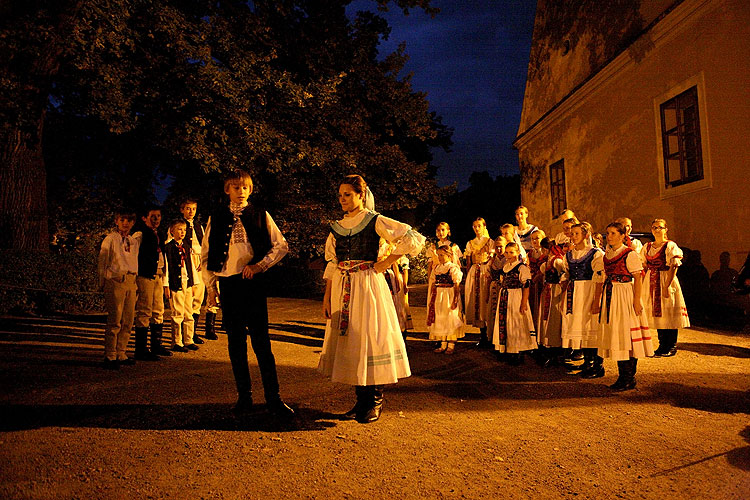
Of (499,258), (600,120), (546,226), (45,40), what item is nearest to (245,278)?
(499,258)

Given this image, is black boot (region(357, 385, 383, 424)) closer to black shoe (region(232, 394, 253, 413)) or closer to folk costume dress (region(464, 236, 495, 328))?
black shoe (region(232, 394, 253, 413))

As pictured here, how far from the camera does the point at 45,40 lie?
10.1 meters

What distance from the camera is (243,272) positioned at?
160 inches

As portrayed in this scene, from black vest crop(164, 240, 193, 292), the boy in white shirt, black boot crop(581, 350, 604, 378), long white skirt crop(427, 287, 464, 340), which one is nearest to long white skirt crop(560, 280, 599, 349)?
black boot crop(581, 350, 604, 378)

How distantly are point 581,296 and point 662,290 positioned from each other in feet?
7.42

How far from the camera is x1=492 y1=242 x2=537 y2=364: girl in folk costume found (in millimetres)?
6570

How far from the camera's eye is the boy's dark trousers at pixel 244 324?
4.17 m

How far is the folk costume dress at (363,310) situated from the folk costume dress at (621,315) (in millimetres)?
2549

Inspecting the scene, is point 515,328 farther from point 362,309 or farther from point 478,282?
point 362,309

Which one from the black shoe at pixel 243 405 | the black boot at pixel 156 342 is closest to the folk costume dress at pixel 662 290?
the black shoe at pixel 243 405

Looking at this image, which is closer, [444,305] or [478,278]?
[444,305]

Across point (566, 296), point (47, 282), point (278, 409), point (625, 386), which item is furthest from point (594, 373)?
point (47, 282)

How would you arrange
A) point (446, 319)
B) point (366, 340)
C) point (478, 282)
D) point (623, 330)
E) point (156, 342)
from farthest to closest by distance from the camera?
point (478, 282) → point (446, 319) → point (156, 342) → point (623, 330) → point (366, 340)

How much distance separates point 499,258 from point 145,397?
16.0ft
